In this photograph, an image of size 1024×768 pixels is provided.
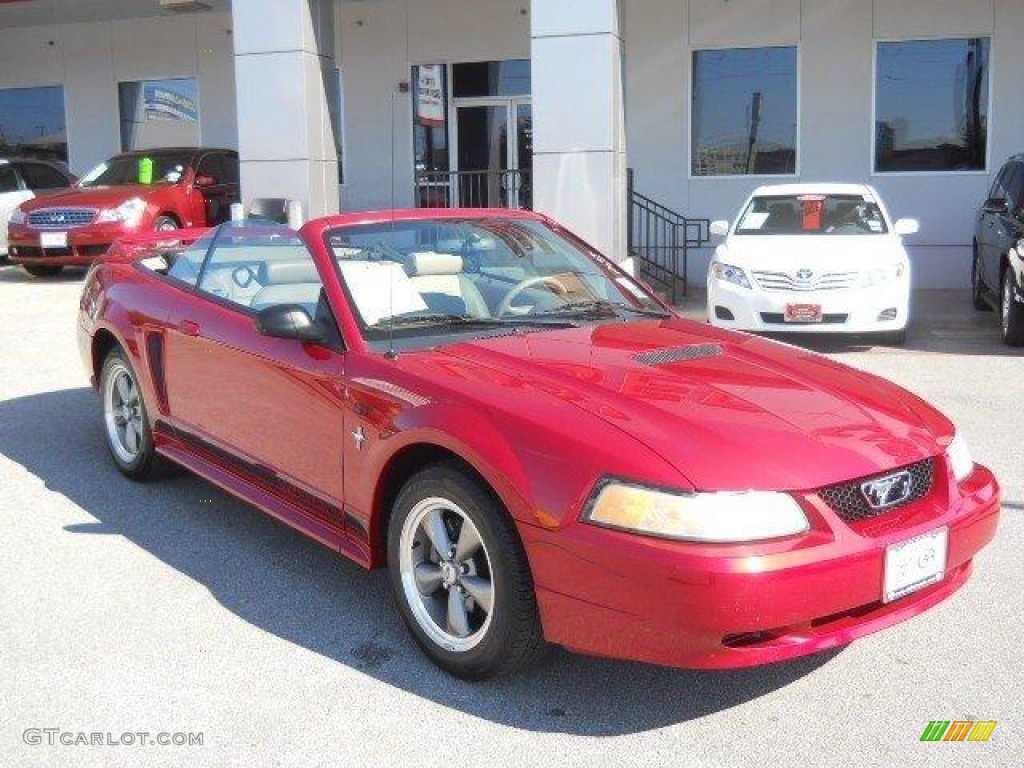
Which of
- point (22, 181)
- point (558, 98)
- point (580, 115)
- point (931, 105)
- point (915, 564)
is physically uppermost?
point (931, 105)

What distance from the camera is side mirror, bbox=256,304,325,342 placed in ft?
13.5

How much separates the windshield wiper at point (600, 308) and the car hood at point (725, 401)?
206mm

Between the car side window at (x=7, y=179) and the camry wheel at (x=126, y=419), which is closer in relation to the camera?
the camry wheel at (x=126, y=419)

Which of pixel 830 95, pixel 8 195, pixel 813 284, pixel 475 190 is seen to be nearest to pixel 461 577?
pixel 813 284

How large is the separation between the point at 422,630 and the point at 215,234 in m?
2.54

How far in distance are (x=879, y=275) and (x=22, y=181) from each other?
12.5 m

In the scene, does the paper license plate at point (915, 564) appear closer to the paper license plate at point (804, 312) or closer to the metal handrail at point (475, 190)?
the paper license plate at point (804, 312)

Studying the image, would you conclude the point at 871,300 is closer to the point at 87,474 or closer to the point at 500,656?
the point at 87,474

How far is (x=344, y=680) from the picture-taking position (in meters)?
3.70

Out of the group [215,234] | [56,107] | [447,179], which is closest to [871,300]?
[215,234]

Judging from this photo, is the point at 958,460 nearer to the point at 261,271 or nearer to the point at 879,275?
the point at 261,271

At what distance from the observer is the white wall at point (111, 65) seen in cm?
1858

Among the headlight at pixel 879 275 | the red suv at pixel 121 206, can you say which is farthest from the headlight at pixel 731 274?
the red suv at pixel 121 206

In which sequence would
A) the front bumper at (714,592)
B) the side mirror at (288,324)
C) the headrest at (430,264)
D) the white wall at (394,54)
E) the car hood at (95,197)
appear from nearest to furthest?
the front bumper at (714,592)
the side mirror at (288,324)
the headrest at (430,264)
the car hood at (95,197)
the white wall at (394,54)
